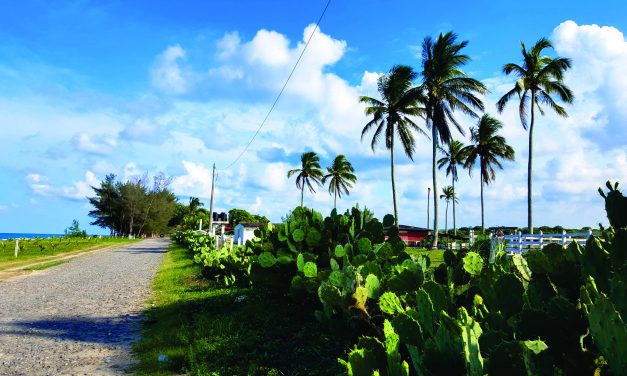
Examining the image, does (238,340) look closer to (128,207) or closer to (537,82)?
(537,82)

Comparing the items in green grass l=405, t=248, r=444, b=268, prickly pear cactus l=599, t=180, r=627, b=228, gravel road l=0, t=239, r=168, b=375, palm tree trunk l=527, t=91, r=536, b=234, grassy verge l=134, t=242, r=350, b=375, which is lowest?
gravel road l=0, t=239, r=168, b=375

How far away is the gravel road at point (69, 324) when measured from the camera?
506 centimetres

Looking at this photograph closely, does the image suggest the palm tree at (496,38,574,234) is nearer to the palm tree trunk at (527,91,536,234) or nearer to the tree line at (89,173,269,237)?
the palm tree trunk at (527,91,536,234)

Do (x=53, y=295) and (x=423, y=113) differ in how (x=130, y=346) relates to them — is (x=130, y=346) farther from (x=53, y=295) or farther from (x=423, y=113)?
(x=423, y=113)

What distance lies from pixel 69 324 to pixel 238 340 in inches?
133

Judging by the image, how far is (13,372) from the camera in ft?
15.5

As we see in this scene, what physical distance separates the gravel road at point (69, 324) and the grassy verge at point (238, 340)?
1.14 feet

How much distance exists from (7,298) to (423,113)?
2970cm

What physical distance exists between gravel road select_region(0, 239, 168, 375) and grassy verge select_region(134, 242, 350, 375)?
347 mm

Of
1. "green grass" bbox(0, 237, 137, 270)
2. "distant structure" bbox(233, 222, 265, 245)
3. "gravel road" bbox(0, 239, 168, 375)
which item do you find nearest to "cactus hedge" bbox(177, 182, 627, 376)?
"gravel road" bbox(0, 239, 168, 375)

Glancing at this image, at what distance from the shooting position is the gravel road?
5059 mm

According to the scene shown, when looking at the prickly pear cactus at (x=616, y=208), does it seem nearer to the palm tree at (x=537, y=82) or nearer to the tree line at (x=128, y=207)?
the palm tree at (x=537, y=82)

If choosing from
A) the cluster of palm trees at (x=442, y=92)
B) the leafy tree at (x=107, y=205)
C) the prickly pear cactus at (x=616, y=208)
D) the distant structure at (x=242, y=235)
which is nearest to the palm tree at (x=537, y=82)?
the cluster of palm trees at (x=442, y=92)

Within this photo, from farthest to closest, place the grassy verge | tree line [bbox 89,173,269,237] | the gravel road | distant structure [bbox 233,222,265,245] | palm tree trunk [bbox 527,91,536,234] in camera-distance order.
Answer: tree line [bbox 89,173,269,237] < palm tree trunk [bbox 527,91,536,234] < distant structure [bbox 233,222,265,245] < the gravel road < the grassy verge
